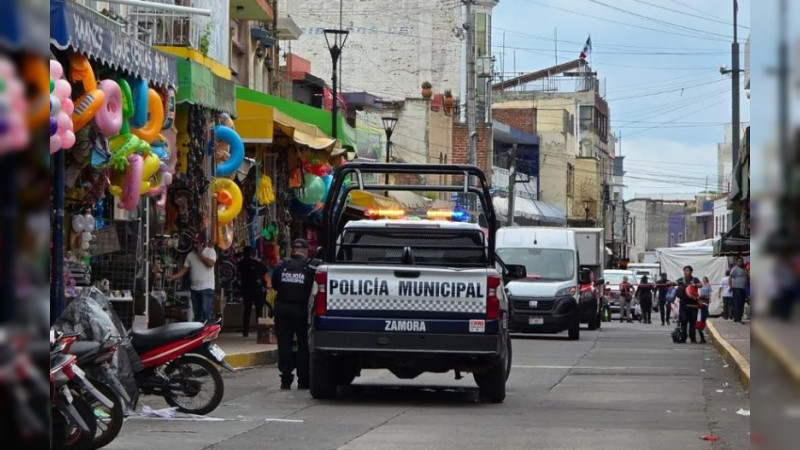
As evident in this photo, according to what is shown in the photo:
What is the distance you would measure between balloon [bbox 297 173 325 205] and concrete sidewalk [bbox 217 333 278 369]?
5.46 meters

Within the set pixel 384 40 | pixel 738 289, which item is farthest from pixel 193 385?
pixel 384 40

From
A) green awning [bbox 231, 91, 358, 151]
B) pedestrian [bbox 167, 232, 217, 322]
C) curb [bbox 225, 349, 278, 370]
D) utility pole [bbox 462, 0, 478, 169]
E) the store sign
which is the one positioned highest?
utility pole [bbox 462, 0, 478, 169]

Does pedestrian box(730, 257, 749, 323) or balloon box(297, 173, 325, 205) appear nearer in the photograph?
balloon box(297, 173, 325, 205)

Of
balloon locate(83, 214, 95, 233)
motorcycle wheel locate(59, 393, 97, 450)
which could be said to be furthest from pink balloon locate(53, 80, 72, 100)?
balloon locate(83, 214, 95, 233)

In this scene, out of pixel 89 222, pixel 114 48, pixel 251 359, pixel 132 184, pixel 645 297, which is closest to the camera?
pixel 114 48

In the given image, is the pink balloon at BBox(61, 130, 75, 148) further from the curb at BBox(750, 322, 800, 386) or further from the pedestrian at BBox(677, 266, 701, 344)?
the pedestrian at BBox(677, 266, 701, 344)

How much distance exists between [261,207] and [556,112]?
75445 millimetres

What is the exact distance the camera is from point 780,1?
1313 mm

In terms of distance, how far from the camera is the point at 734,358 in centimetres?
2134

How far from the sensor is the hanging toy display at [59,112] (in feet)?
38.5

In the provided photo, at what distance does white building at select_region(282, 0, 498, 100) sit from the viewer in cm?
6962

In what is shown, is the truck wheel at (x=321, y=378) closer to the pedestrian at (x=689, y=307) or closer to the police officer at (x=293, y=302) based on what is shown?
the police officer at (x=293, y=302)

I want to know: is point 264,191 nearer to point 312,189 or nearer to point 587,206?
point 312,189

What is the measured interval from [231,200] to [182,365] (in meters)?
9.69
